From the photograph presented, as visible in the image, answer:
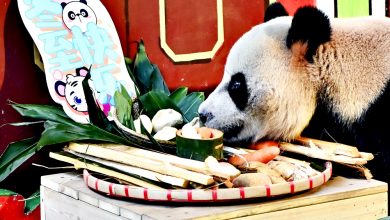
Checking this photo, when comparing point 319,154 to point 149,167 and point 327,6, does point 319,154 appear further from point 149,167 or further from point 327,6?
point 327,6

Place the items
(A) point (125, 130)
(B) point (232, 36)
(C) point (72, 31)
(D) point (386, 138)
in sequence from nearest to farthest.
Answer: (A) point (125, 130), (D) point (386, 138), (C) point (72, 31), (B) point (232, 36)

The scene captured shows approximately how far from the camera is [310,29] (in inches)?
102

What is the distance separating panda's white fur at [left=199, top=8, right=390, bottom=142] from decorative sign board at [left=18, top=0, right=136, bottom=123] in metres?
0.54

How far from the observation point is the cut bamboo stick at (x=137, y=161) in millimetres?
1888

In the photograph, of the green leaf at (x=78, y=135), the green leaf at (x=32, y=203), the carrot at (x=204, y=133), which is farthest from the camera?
the green leaf at (x=32, y=203)

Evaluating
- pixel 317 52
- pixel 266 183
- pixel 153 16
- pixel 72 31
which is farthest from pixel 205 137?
pixel 153 16

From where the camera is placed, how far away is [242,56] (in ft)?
9.00

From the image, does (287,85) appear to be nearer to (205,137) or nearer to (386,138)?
(386,138)

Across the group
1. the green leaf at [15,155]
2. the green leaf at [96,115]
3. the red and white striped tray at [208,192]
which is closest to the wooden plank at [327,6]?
the green leaf at [96,115]

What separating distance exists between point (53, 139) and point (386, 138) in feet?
4.35

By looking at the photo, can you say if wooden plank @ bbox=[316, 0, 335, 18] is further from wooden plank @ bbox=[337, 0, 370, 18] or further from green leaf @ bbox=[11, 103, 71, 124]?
green leaf @ bbox=[11, 103, 71, 124]

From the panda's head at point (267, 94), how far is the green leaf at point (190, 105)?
0.56 ft

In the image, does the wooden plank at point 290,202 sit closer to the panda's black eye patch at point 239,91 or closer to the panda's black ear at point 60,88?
the panda's black eye patch at point 239,91

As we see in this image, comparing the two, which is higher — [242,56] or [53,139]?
[242,56]
